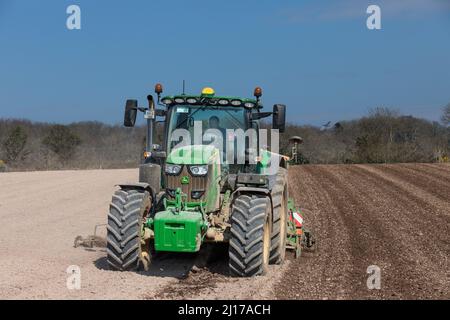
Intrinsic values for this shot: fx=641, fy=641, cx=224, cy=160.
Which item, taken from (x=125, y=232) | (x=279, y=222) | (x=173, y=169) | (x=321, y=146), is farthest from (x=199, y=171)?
(x=321, y=146)

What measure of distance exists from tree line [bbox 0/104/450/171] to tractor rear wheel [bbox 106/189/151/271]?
850 inches

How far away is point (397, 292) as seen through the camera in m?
7.07

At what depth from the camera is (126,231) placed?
7531mm

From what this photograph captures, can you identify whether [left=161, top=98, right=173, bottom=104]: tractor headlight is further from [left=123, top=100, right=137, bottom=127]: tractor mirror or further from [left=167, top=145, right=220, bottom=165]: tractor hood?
[left=167, top=145, right=220, bottom=165]: tractor hood

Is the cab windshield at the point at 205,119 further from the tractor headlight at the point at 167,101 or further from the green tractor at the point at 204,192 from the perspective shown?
the tractor headlight at the point at 167,101

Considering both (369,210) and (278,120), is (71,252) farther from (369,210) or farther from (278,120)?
(369,210)

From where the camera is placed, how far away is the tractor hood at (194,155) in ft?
26.0

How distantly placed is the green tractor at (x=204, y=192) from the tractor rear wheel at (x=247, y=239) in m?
0.01

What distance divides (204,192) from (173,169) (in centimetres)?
48

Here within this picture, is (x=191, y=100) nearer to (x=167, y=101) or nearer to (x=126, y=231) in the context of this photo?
(x=167, y=101)

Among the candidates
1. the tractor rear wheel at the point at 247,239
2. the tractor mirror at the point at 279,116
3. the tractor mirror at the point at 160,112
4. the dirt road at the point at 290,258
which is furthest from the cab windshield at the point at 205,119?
the dirt road at the point at 290,258

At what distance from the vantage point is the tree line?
35844 mm

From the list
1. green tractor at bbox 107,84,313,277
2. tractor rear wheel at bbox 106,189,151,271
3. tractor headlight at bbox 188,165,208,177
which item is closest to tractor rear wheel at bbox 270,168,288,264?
green tractor at bbox 107,84,313,277

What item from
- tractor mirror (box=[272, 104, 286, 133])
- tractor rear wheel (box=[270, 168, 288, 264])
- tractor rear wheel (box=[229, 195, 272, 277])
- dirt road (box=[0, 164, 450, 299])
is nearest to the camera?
dirt road (box=[0, 164, 450, 299])
